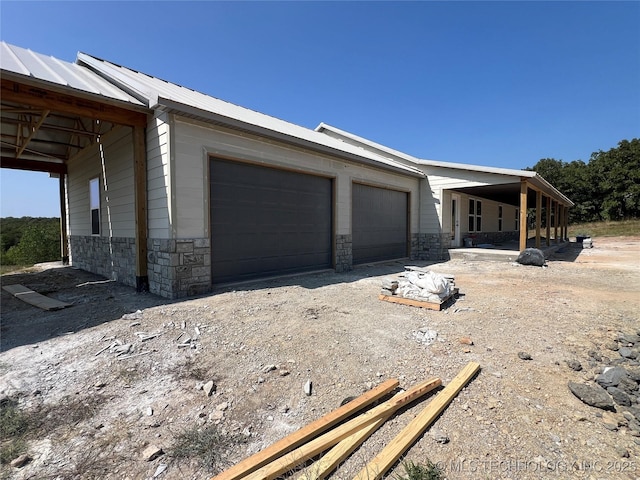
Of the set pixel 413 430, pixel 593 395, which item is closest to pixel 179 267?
pixel 413 430

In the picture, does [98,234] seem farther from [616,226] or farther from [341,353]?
[616,226]

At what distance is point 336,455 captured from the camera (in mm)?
2082

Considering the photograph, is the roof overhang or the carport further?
the carport

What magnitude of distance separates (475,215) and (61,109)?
1738 cm

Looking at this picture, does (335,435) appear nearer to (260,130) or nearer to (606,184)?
(260,130)

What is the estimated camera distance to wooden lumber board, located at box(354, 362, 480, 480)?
6.49 ft

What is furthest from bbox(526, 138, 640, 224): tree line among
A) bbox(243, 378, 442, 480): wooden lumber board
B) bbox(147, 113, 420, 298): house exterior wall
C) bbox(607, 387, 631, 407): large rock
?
bbox(243, 378, 442, 480): wooden lumber board

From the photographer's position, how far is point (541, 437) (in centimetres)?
232

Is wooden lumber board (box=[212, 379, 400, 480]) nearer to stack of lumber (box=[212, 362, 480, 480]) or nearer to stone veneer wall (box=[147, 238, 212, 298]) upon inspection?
stack of lumber (box=[212, 362, 480, 480])

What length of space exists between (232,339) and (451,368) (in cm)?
271

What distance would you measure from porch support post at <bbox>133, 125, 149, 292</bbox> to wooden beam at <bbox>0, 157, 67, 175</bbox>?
22.8 ft

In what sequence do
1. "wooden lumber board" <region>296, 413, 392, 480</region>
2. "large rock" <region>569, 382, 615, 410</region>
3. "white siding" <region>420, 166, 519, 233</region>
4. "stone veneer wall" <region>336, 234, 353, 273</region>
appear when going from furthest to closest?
"white siding" <region>420, 166, 519, 233</region>, "stone veneer wall" <region>336, 234, 353, 273</region>, "large rock" <region>569, 382, 615, 410</region>, "wooden lumber board" <region>296, 413, 392, 480</region>

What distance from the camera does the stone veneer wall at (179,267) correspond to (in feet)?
19.3

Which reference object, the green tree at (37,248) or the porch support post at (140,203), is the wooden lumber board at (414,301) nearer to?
the porch support post at (140,203)
